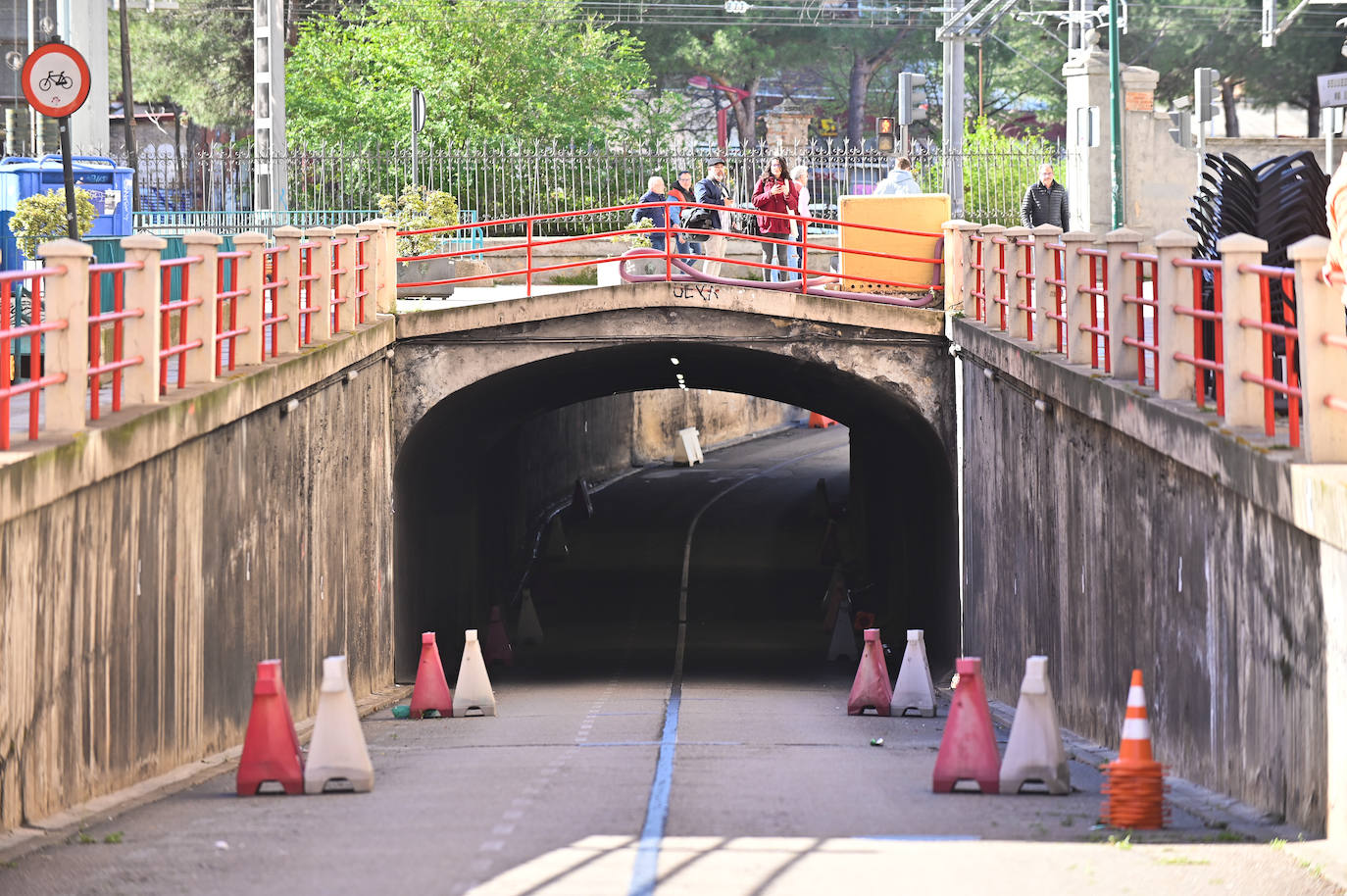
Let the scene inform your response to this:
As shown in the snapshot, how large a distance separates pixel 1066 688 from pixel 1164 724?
2904 millimetres

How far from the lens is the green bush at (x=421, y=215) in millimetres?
25141

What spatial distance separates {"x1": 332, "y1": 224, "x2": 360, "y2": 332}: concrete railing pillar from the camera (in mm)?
17891

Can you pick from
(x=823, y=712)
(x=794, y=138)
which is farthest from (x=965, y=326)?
(x=794, y=138)

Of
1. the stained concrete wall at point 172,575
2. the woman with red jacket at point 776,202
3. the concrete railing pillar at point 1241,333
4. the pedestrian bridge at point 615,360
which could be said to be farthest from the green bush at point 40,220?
the concrete railing pillar at point 1241,333

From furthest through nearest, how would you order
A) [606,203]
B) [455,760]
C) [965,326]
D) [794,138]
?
[794,138], [606,203], [965,326], [455,760]

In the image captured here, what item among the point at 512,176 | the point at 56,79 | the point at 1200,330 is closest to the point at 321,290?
the point at 56,79

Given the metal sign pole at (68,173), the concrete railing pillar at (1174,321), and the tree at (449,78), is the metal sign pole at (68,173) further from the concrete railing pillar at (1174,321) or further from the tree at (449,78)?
the tree at (449,78)

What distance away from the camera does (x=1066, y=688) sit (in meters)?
13.7

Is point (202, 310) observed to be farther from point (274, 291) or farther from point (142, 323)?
point (274, 291)

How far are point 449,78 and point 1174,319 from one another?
25.3 m

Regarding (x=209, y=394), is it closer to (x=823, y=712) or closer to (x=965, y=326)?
(x=823, y=712)

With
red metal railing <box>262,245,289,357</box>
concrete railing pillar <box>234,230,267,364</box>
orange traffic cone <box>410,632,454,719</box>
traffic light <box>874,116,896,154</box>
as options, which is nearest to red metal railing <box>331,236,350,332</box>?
red metal railing <box>262,245,289,357</box>

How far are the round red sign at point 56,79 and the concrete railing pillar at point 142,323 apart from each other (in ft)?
8.43

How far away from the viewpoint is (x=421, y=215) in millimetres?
26031
